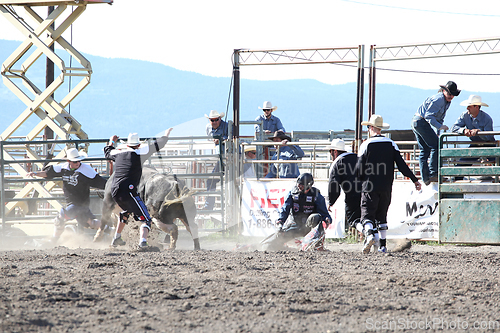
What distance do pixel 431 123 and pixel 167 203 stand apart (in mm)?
4553

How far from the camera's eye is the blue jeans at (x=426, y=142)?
936 centimetres

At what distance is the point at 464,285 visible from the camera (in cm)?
532

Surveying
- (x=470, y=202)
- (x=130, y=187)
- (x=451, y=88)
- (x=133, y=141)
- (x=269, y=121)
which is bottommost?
(x=470, y=202)

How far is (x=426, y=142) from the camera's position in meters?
9.41

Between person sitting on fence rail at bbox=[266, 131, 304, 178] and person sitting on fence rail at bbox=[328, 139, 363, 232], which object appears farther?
person sitting on fence rail at bbox=[266, 131, 304, 178]

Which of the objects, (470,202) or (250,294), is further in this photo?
(470,202)

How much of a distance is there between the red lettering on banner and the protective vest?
7.39 feet

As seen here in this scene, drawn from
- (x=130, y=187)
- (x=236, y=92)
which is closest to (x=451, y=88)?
(x=236, y=92)

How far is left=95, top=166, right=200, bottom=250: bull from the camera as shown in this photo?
9.16 m

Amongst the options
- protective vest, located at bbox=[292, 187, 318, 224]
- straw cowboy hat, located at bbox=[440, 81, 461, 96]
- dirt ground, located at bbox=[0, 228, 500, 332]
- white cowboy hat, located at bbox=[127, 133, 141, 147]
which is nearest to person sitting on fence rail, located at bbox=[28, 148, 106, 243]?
white cowboy hat, located at bbox=[127, 133, 141, 147]

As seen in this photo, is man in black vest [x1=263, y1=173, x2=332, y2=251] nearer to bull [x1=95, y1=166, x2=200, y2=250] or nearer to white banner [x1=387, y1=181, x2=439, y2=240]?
bull [x1=95, y1=166, x2=200, y2=250]

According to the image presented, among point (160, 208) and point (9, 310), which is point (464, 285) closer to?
point (9, 310)

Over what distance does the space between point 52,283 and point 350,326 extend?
9.47 feet

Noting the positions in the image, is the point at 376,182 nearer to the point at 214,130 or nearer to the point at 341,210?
the point at 341,210
